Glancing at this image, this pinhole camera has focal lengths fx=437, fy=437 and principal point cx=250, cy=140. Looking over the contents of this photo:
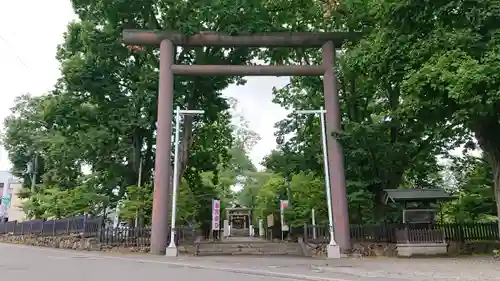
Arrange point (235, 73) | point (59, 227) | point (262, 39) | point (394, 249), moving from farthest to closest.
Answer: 1. point (59, 227)
2. point (262, 39)
3. point (235, 73)
4. point (394, 249)

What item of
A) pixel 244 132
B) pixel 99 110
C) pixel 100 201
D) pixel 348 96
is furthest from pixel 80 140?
pixel 244 132

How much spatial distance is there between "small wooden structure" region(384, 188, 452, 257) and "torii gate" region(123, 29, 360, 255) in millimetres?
2207

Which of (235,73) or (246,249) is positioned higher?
(235,73)

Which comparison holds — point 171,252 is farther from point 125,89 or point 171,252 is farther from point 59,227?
point 125,89

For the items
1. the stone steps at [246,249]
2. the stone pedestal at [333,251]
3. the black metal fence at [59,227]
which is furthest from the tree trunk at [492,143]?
the black metal fence at [59,227]

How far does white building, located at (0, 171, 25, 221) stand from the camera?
152 feet

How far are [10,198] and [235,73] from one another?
140ft

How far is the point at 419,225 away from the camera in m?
18.0

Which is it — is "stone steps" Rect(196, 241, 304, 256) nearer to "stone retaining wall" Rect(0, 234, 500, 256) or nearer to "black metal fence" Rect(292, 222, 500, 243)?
"stone retaining wall" Rect(0, 234, 500, 256)

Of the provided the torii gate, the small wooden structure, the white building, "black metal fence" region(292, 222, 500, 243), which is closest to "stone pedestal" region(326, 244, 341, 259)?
the torii gate

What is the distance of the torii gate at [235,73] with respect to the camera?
17578 mm

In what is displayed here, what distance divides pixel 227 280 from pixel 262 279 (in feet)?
2.80

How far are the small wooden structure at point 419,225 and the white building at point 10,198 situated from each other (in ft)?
123

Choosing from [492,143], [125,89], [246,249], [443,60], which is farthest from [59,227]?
[492,143]
